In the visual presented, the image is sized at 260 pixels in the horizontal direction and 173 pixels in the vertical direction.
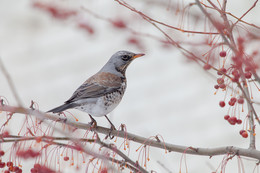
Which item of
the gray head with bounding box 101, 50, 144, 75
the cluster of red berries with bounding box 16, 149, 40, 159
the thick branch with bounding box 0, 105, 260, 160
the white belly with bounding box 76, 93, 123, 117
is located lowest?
the cluster of red berries with bounding box 16, 149, 40, 159

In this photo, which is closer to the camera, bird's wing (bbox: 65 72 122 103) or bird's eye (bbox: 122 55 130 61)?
bird's wing (bbox: 65 72 122 103)

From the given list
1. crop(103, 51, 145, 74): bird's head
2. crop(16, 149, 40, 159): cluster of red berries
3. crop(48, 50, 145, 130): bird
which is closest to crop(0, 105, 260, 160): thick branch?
crop(16, 149, 40, 159): cluster of red berries

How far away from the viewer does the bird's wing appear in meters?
3.26

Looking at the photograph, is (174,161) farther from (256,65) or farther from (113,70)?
(256,65)

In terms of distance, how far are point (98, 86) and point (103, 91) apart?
0.29 feet

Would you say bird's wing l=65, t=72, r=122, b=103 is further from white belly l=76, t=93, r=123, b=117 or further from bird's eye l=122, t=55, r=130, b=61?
bird's eye l=122, t=55, r=130, b=61

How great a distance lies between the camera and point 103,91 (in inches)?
136

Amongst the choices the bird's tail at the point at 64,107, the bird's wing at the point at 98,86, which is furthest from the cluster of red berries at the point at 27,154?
the bird's wing at the point at 98,86

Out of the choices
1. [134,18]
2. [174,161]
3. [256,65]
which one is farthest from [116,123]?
[256,65]

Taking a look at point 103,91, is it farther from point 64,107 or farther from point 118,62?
point 64,107

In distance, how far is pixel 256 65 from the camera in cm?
158

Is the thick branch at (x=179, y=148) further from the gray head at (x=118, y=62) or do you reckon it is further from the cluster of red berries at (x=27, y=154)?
the gray head at (x=118, y=62)

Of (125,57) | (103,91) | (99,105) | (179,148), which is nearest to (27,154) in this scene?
(179,148)

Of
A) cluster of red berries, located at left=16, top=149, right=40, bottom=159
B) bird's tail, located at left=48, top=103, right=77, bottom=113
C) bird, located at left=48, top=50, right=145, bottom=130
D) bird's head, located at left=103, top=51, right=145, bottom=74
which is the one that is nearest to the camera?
cluster of red berries, located at left=16, top=149, right=40, bottom=159
